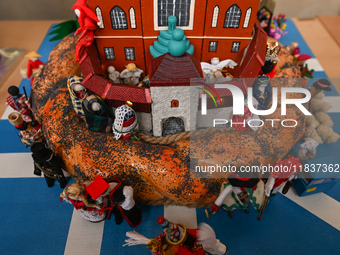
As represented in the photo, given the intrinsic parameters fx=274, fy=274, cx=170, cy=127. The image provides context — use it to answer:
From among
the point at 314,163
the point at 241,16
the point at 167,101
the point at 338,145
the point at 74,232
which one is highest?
the point at 241,16

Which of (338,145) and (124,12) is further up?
(124,12)

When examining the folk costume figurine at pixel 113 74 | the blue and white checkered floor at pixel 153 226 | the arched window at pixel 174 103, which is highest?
the arched window at pixel 174 103

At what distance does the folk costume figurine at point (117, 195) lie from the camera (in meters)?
2.55

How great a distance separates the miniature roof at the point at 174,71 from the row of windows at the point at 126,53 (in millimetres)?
1033

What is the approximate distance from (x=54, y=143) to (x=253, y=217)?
235 cm

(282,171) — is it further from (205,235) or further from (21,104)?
(21,104)

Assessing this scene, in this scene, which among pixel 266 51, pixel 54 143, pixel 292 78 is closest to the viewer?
pixel 54 143

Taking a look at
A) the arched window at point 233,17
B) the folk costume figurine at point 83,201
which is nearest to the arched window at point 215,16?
the arched window at point 233,17

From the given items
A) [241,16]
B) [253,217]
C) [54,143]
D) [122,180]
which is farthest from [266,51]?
[54,143]

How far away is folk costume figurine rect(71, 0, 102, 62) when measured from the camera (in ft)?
9.94

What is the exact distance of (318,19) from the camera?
20.4ft

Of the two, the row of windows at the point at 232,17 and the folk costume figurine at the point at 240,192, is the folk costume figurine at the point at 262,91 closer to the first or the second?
the row of windows at the point at 232,17

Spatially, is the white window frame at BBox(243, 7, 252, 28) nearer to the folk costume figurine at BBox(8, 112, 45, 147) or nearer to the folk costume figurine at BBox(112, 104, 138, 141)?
the folk costume figurine at BBox(112, 104, 138, 141)

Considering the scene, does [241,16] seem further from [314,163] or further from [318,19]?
[318,19]
